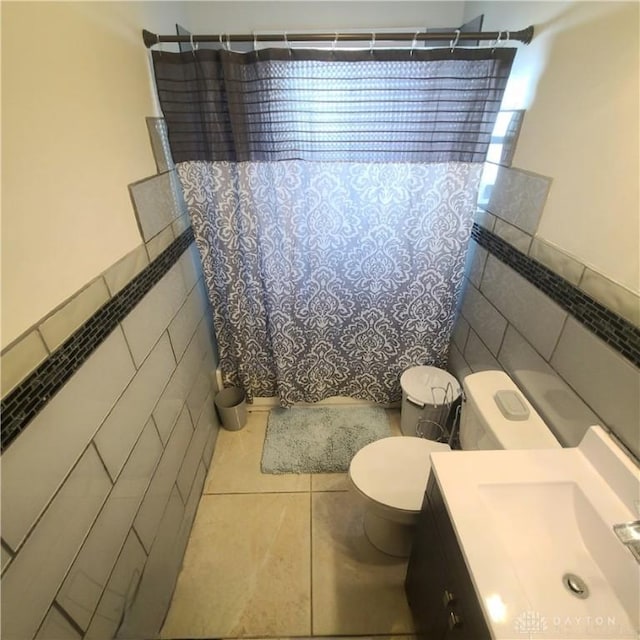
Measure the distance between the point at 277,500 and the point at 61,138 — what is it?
1.64 metres

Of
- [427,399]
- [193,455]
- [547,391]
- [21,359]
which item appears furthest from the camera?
[427,399]

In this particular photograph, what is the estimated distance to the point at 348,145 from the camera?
138 centimetres

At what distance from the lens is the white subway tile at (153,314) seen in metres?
1.08

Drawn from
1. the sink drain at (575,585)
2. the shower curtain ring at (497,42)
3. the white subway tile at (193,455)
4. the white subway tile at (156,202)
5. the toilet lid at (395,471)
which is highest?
the shower curtain ring at (497,42)

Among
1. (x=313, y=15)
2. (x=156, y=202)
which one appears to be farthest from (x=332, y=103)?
(x=156, y=202)

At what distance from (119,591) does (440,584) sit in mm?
913

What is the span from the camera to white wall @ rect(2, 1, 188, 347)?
0.67 m

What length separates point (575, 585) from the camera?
77cm

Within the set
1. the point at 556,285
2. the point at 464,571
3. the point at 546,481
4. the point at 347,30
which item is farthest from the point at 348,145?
the point at 464,571

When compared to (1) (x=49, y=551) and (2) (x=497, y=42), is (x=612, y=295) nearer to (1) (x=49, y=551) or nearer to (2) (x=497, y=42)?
(2) (x=497, y=42)

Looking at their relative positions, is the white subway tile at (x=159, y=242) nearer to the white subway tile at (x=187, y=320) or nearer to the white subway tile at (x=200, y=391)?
the white subway tile at (x=187, y=320)

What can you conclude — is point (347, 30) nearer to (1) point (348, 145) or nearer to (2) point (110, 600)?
(1) point (348, 145)

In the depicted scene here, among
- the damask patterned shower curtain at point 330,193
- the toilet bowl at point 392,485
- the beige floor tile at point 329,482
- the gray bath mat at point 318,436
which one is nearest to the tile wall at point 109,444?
the damask patterned shower curtain at point 330,193

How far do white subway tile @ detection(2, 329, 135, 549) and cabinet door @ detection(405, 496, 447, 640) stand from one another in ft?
3.14
